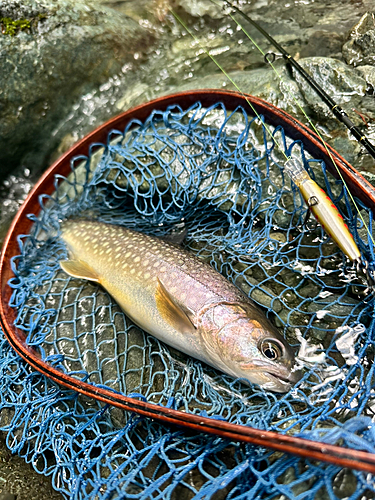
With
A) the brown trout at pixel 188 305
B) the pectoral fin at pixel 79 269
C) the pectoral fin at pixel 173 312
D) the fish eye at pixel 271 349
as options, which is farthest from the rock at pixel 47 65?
the fish eye at pixel 271 349

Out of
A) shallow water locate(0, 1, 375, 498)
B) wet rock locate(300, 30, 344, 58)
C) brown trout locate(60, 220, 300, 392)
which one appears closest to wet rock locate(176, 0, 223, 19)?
shallow water locate(0, 1, 375, 498)

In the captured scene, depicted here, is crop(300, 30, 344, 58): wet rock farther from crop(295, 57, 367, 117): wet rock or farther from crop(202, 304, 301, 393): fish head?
crop(202, 304, 301, 393): fish head

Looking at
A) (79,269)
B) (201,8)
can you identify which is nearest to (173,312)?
(79,269)

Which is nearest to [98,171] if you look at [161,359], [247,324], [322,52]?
[161,359]

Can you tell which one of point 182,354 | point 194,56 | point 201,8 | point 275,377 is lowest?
point 182,354

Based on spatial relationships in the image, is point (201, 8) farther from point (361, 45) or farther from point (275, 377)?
point (275, 377)
